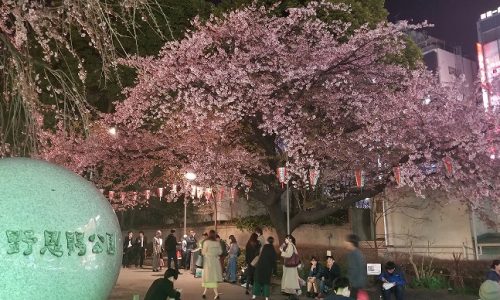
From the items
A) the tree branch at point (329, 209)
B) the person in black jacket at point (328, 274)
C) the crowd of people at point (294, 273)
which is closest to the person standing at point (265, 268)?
the crowd of people at point (294, 273)

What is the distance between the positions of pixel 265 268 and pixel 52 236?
715 cm

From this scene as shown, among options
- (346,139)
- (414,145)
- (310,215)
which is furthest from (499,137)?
(310,215)

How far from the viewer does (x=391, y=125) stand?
14508 mm

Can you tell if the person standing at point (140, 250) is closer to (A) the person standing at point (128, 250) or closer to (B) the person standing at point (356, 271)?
(A) the person standing at point (128, 250)

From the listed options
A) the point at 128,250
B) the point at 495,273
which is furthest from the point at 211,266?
the point at 128,250

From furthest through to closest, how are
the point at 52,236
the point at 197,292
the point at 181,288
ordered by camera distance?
the point at 181,288 → the point at 197,292 → the point at 52,236

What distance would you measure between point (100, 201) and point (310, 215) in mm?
11801

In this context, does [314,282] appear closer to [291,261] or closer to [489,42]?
[291,261]

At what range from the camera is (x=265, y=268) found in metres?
11.7

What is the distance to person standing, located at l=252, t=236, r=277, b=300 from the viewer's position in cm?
1166

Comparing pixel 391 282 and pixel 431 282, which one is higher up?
pixel 391 282

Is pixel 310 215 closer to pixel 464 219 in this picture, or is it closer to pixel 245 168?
pixel 245 168

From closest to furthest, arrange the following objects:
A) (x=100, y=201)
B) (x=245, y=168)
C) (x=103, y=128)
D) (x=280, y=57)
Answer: (x=100, y=201), (x=280, y=57), (x=245, y=168), (x=103, y=128)

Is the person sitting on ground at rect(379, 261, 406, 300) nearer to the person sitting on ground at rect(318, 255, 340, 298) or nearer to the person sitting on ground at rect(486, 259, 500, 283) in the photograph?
the person sitting on ground at rect(318, 255, 340, 298)
